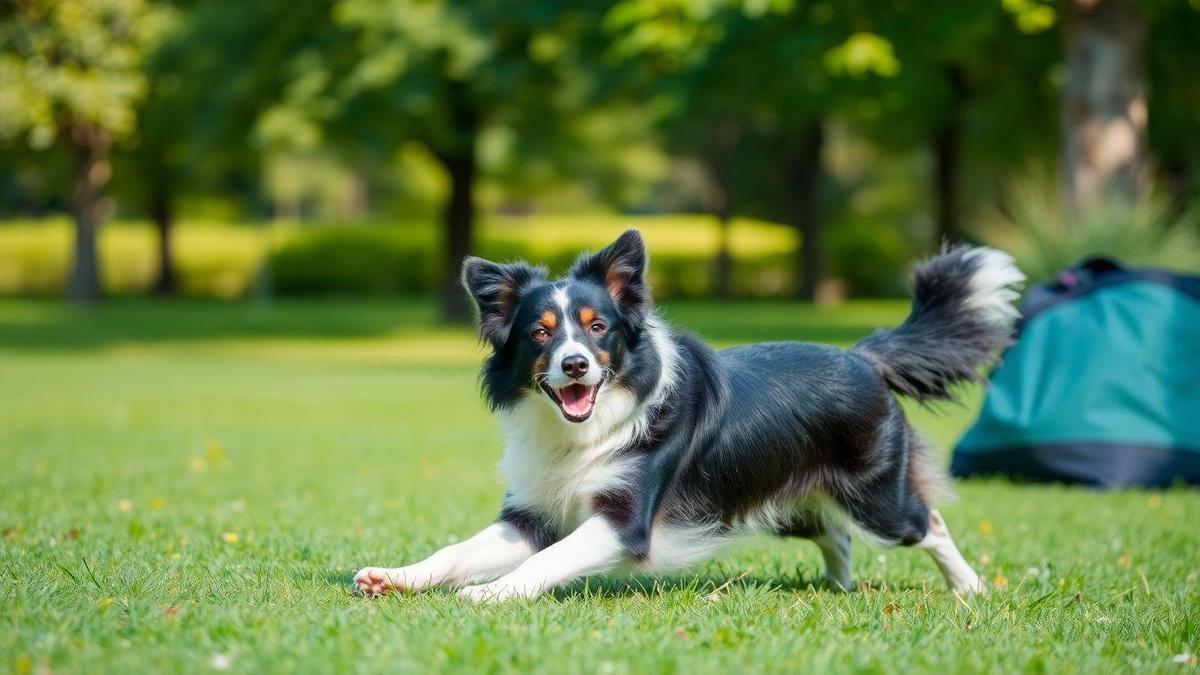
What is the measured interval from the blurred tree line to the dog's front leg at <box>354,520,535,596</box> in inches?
381

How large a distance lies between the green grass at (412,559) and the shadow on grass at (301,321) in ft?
40.5

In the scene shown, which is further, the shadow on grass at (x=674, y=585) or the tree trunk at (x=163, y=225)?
A: the tree trunk at (x=163, y=225)

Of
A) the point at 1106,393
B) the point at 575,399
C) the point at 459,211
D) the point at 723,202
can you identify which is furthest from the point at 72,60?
the point at 575,399

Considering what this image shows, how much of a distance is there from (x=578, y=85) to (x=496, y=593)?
21.8 metres

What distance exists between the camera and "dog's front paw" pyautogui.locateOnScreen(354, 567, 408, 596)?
5047 millimetres

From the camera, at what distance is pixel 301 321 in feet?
115

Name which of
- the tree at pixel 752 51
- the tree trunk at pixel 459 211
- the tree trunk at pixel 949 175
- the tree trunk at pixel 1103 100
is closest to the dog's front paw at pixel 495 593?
the tree at pixel 752 51

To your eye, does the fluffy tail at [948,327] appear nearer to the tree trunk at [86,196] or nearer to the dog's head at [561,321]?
the dog's head at [561,321]

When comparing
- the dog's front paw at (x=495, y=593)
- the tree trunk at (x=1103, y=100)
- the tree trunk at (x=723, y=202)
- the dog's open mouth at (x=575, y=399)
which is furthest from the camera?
the tree trunk at (x=723, y=202)

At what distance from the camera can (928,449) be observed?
607 cm

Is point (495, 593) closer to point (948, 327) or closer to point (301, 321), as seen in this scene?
point (948, 327)

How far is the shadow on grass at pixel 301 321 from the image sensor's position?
27.2m

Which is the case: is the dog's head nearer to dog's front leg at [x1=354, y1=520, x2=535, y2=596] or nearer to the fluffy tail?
dog's front leg at [x1=354, y1=520, x2=535, y2=596]

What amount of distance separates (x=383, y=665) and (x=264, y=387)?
47.2 ft
